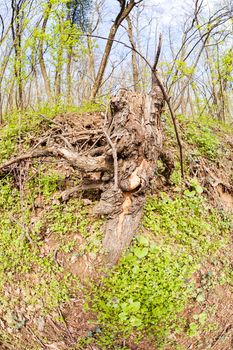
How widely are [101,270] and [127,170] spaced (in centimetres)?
77

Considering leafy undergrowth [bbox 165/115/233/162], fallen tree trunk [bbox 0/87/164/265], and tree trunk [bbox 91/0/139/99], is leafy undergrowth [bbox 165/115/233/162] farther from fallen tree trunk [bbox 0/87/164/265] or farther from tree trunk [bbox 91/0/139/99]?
tree trunk [bbox 91/0/139/99]

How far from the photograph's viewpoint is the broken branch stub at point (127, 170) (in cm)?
212

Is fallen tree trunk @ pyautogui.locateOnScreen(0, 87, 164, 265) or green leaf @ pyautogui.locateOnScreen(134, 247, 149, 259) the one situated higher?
fallen tree trunk @ pyautogui.locateOnScreen(0, 87, 164, 265)

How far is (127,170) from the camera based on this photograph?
2.14 m

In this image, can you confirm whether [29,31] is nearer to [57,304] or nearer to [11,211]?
[11,211]

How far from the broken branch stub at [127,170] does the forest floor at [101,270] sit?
116 millimetres

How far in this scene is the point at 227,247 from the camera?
2.69m

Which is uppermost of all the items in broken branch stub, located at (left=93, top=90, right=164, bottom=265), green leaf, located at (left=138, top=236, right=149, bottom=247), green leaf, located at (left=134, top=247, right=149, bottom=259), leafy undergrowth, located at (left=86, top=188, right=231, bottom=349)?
broken branch stub, located at (left=93, top=90, right=164, bottom=265)

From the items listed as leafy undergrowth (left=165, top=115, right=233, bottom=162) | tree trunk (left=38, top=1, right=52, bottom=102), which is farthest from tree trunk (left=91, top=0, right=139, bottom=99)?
leafy undergrowth (left=165, top=115, right=233, bottom=162)

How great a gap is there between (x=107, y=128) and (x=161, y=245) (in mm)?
1061

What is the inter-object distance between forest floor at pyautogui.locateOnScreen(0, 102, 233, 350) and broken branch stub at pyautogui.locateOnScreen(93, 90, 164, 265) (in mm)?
116

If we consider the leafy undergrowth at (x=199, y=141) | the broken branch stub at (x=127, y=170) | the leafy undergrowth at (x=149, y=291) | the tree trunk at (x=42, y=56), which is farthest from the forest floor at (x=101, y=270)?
the tree trunk at (x=42, y=56)

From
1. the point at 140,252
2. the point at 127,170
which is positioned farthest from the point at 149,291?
the point at 127,170

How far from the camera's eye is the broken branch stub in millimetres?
2121
